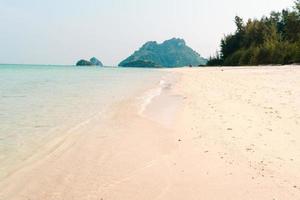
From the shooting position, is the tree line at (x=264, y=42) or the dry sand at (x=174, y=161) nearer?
the dry sand at (x=174, y=161)

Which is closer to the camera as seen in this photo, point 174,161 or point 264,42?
point 174,161

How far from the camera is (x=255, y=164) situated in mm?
6016

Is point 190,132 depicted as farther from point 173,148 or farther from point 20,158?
point 20,158

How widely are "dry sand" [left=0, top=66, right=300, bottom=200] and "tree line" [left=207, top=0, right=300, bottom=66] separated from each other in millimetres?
35381

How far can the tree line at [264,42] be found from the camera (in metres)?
45.9

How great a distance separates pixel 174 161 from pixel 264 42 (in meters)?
52.7

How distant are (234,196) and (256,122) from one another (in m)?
4.57

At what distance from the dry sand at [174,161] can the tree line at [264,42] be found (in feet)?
116

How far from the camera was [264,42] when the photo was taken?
183ft

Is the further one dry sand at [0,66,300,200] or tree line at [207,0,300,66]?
tree line at [207,0,300,66]

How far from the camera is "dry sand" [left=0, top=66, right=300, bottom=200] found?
203 inches

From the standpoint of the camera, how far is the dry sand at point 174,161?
5148 mm

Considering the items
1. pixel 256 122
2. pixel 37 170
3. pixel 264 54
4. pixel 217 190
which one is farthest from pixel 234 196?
pixel 264 54

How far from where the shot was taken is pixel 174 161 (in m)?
6.52
